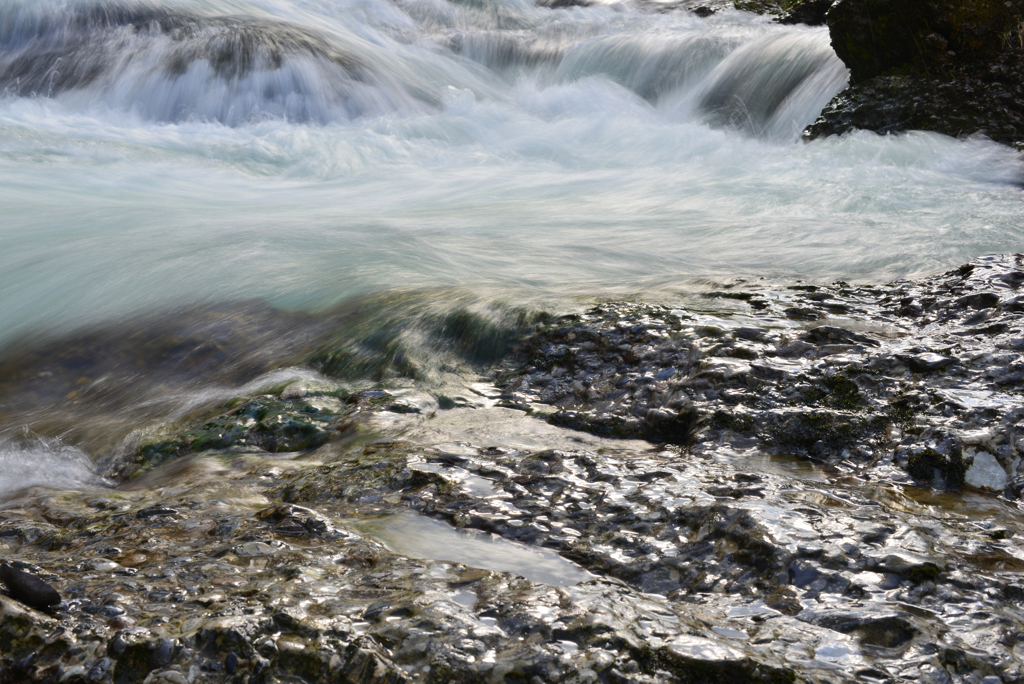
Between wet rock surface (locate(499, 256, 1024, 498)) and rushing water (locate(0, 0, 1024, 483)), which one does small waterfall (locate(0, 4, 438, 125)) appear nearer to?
rushing water (locate(0, 0, 1024, 483))

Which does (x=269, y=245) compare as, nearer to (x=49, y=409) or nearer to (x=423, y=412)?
(x=49, y=409)

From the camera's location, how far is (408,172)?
29.4 ft

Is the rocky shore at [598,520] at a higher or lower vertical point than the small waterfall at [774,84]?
lower

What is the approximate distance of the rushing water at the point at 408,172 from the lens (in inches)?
194

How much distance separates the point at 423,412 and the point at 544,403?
53 cm

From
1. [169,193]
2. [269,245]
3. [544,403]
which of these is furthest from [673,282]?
[169,193]

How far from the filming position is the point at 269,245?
18.8 ft

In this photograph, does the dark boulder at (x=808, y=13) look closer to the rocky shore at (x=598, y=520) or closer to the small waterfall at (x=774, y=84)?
the small waterfall at (x=774, y=84)

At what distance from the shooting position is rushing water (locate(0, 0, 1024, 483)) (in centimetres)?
493

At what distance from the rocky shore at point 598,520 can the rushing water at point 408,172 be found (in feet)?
2.71

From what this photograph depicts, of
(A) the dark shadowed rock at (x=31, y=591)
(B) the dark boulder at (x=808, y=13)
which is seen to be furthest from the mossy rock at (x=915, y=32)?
(A) the dark shadowed rock at (x=31, y=591)

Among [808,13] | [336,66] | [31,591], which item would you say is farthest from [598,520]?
[808,13]

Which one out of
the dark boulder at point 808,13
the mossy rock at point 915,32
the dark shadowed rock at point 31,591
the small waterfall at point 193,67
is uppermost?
the dark boulder at point 808,13

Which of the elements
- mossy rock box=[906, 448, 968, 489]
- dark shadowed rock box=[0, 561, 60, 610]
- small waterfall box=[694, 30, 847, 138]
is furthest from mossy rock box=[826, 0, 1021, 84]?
dark shadowed rock box=[0, 561, 60, 610]
